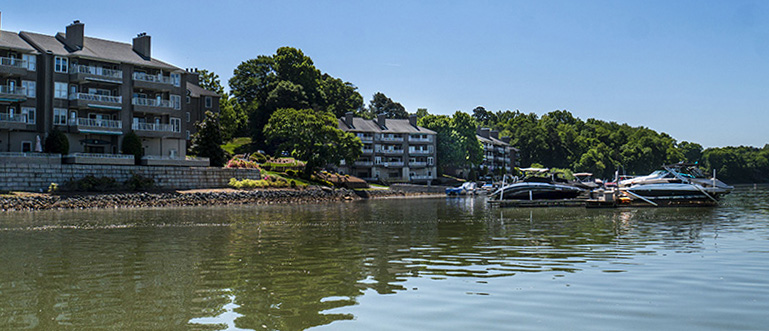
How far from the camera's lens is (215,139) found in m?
67.2

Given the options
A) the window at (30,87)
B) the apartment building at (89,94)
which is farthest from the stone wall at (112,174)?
the window at (30,87)

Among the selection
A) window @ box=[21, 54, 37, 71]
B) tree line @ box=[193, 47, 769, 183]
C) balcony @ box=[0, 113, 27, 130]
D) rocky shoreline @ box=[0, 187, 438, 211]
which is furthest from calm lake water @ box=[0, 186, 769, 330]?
tree line @ box=[193, 47, 769, 183]

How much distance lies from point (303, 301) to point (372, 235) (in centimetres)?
1350

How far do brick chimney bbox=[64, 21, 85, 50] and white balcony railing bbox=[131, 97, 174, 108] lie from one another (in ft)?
23.2

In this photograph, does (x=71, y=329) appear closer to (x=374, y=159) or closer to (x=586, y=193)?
(x=586, y=193)

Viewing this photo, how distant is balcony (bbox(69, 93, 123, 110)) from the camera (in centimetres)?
5797

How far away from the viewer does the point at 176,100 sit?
67.1 m

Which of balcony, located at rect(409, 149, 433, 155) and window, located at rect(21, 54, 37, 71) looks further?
balcony, located at rect(409, 149, 433, 155)

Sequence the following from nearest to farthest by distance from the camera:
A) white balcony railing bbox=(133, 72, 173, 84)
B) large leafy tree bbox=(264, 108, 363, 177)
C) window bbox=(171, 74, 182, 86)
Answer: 1. white balcony railing bbox=(133, 72, 173, 84)
2. window bbox=(171, 74, 182, 86)
3. large leafy tree bbox=(264, 108, 363, 177)

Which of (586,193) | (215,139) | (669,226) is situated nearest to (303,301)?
(669,226)

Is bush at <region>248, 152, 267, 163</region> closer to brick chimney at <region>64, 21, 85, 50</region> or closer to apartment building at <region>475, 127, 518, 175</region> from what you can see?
brick chimney at <region>64, 21, 85, 50</region>

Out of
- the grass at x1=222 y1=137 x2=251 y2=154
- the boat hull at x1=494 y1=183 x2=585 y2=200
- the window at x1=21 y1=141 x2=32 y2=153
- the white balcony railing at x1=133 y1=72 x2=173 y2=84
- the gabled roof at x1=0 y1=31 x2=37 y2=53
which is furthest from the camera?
the grass at x1=222 y1=137 x2=251 y2=154

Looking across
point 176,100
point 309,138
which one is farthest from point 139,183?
point 309,138

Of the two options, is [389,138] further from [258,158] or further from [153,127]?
[153,127]
